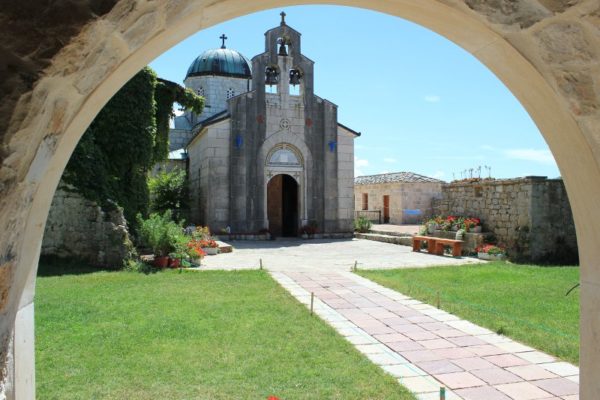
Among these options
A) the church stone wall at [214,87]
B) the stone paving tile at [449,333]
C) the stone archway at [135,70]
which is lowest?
the stone paving tile at [449,333]

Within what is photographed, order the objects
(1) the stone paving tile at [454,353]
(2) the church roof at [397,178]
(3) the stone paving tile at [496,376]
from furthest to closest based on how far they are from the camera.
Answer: (2) the church roof at [397,178]
(1) the stone paving tile at [454,353]
(3) the stone paving tile at [496,376]

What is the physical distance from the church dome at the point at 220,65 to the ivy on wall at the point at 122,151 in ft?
59.3

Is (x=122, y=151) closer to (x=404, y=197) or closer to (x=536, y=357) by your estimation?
(x=536, y=357)

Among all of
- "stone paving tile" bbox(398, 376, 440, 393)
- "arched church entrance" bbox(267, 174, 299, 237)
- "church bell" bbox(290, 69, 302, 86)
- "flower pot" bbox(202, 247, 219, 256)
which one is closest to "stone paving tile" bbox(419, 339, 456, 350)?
"stone paving tile" bbox(398, 376, 440, 393)

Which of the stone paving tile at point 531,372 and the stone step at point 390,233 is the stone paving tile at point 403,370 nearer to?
the stone paving tile at point 531,372

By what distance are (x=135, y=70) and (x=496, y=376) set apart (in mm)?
4527

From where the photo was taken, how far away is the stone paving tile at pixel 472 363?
5.03 meters

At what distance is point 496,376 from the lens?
4.75 m

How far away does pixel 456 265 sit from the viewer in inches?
510

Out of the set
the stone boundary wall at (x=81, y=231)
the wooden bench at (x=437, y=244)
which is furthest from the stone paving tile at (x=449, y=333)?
the wooden bench at (x=437, y=244)

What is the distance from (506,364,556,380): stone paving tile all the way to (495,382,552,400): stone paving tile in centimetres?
22

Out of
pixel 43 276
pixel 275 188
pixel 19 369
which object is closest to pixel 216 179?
pixel 275 188

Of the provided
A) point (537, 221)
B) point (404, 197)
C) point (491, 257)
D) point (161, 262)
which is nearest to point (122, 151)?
point (161, 262)

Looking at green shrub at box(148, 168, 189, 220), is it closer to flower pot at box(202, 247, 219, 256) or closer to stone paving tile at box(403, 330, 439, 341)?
flower pot at box(202, 247, 219, 256)
